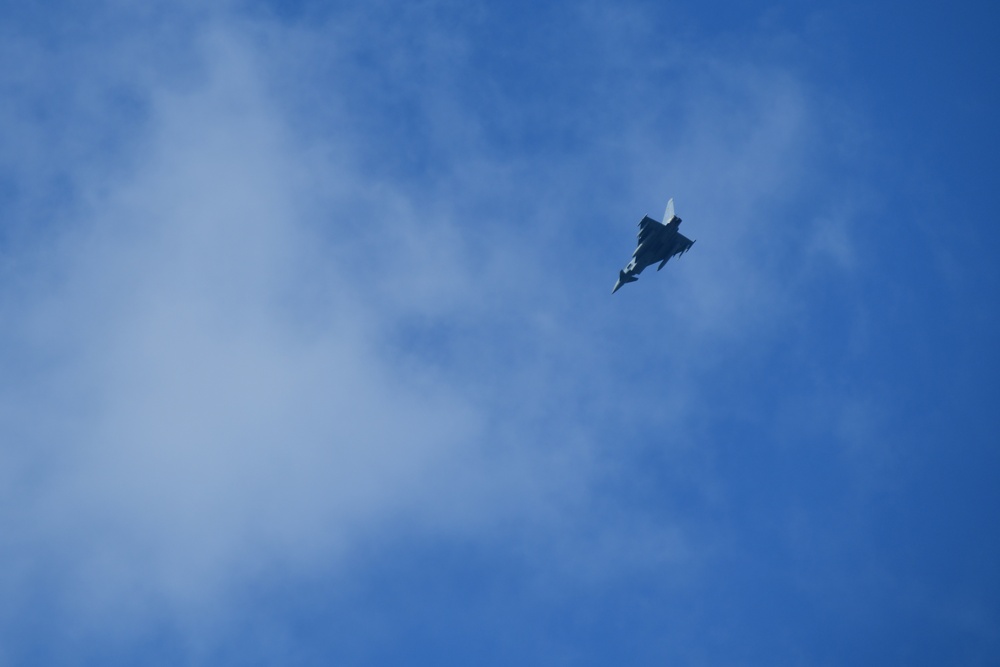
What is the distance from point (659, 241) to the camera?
5609 centimetres

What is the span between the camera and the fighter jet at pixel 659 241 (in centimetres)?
5509

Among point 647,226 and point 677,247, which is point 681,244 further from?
point 647,226

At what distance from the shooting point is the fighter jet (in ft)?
181

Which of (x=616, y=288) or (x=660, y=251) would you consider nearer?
(x=660, y=251)

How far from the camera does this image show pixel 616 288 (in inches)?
2418

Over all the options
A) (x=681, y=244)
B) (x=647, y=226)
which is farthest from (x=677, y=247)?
(x=647, y=226)

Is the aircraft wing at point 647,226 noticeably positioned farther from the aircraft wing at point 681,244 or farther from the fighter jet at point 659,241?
the aircraft wing at point 681,244

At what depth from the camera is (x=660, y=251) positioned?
57.0m

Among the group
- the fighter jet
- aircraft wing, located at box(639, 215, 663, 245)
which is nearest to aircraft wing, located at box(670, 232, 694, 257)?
the fighter jet

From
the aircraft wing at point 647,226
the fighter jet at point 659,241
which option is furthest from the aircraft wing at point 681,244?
the aircraft wing at point 647,226

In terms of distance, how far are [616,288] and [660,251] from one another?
569cm

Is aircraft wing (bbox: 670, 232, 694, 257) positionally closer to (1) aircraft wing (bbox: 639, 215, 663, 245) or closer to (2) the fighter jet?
(2) the fighter jet
